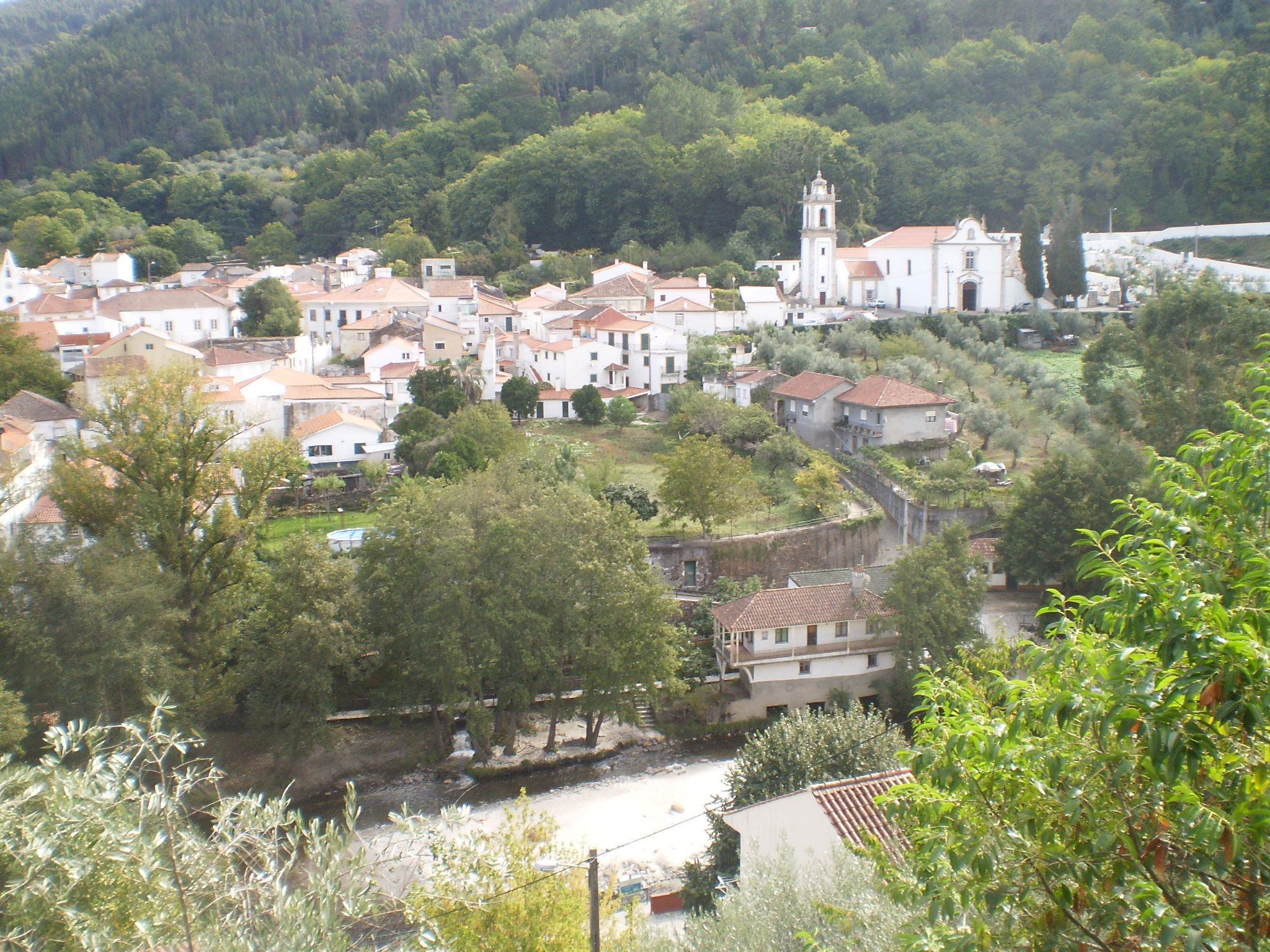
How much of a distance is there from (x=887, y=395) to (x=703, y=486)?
7531mm

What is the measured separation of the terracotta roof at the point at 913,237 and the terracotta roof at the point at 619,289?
1127 centimetres

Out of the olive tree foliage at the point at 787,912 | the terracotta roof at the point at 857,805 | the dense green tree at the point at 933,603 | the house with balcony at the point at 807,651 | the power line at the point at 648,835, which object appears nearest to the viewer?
the olive tree foliage at the point at 787,912

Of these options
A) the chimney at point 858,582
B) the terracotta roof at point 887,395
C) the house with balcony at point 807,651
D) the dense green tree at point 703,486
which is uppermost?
the terracotta roof at point 887,395

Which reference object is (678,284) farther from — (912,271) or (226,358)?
(226,358)

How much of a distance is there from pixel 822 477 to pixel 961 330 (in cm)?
1740

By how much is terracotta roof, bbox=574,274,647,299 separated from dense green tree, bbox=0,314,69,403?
18231mm

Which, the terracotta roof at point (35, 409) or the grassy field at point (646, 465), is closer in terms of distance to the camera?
the grassy field at point (646, 465)

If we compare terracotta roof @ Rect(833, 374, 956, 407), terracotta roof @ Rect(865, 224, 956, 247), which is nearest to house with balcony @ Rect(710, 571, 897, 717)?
terracotta roof @ Rect(833, 374, 956, 407)

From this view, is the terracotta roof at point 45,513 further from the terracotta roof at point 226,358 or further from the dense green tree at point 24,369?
the terracotta roof at point 226,358

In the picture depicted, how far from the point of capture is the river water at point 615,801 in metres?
15.2

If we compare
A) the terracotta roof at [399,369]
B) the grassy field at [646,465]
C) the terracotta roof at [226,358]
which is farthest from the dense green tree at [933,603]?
the terracotta roof at [226,358]

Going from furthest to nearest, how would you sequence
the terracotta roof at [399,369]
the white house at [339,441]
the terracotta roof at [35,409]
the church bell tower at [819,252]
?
the church bell tower at [819,252] → the terracotta roof at [399,369] → the white house at [339,441] → the terracotta roof at [35,409]

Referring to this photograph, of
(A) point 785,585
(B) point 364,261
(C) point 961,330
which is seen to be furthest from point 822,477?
(B) point 364,261

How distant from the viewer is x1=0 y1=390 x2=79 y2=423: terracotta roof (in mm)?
25500
